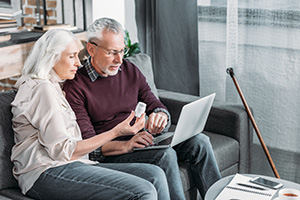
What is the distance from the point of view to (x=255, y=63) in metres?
2.90

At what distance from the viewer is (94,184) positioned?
1810mm

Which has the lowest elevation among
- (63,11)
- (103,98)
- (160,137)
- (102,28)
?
(160,137)

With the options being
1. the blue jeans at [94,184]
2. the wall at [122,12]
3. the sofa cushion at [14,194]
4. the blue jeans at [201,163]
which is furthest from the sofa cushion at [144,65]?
the sofa cushion at [14,194]

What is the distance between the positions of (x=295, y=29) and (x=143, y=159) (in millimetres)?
1264

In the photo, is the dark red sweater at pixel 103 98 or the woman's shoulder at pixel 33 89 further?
the dark red sweater at pixel 103 98

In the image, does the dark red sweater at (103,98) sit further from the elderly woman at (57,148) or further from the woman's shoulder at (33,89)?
the woman's shoulder at (33,89)

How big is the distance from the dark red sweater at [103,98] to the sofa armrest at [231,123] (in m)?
0.38

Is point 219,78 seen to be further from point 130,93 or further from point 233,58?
point 130,93

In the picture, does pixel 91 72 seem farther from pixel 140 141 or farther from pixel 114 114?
pixel 140 141

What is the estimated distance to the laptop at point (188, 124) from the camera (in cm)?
205

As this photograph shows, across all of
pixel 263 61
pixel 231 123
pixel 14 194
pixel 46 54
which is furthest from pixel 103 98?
pixel 263 61

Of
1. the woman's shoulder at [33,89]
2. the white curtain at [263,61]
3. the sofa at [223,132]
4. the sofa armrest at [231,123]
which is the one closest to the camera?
the woman's shoulder at [33,89]

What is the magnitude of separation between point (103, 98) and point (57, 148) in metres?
0.50

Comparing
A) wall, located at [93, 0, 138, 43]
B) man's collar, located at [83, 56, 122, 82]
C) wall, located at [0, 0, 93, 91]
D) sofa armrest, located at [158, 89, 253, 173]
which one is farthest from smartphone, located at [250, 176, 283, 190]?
wall, located at [93, 0, 138, 43]
